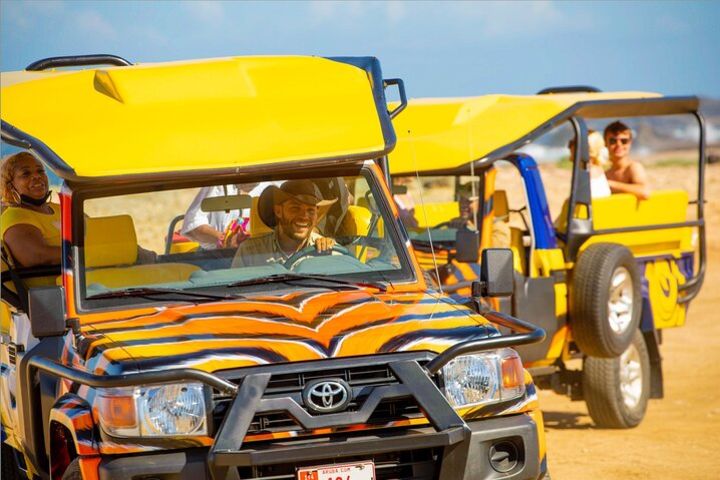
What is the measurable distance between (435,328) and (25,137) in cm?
207

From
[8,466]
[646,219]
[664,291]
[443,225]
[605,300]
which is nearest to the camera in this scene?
[8,466]

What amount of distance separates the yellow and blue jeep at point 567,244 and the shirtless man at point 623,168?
302 millimetres

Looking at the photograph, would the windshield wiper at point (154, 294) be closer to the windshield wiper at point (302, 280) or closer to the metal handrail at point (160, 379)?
the windshield wiper at point (302, 280)

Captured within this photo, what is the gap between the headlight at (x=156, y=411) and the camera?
5.48m

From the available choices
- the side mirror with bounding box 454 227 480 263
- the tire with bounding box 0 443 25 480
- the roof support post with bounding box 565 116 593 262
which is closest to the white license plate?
the tire with bounding box 0 443 25 480

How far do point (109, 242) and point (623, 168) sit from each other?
6.29 meters

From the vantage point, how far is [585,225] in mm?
10672

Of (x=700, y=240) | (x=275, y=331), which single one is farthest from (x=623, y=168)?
(x=275, y=331)

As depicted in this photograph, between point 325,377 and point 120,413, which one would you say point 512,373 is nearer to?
point 325,377

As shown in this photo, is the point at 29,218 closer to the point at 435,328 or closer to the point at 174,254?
the point at 174,254

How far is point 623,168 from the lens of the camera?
473 inches

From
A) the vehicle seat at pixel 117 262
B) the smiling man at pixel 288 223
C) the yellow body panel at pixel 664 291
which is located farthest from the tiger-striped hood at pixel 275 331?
the yellow body panel at pixel 664 291

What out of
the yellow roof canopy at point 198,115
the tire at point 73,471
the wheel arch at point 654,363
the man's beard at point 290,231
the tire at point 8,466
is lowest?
the wheel arch at point 654,363

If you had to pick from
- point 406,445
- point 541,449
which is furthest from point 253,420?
point 541,449
